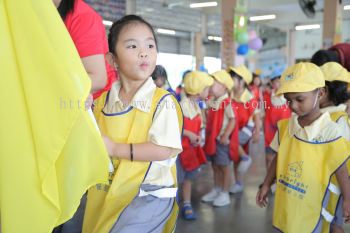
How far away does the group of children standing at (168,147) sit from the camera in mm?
1354

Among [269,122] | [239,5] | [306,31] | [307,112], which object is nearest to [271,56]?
[306,31]

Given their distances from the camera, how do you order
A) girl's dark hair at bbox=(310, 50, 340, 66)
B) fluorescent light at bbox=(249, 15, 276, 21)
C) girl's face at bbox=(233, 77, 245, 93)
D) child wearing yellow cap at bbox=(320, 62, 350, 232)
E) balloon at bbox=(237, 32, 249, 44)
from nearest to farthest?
child wearing yellow cap at bbox=(320, 62, 350, 232) < girl's dark hair at bbox=(310, 50, 340, 66) < girl's face at bbox=(233, 77, 245, 93) < balloon at bbox=(237, 32, 249, 44) < fluorescent light at bbox=(249, 15, 276, 21)

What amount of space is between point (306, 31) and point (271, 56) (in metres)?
2.19

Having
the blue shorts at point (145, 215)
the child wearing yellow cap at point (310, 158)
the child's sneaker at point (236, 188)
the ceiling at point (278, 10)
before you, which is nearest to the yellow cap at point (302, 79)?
the child wearing yellow cap at point (310, 158)

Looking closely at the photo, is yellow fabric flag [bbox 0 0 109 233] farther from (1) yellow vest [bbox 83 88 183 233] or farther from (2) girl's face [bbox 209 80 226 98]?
(2) girl's face [bbox 209 80 226 98]

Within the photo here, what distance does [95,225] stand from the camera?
55.6 inches

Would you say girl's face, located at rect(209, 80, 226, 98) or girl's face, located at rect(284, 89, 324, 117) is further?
girl's face, located at rect(209, 80, 226, 98)

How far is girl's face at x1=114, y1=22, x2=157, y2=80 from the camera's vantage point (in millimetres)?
1367

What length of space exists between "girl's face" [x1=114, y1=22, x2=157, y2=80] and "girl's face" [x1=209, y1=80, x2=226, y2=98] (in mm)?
2671

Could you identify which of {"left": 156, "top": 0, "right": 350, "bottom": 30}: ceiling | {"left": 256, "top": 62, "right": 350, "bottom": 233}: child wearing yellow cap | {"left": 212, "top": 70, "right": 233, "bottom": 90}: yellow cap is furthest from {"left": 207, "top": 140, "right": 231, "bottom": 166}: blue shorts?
{"left": 156, "top": 0, "right": 350, "bottom": 30}: ceiling

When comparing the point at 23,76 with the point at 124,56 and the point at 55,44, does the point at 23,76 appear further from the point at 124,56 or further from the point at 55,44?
the point at 124,56

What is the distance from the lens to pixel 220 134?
400 centimetres

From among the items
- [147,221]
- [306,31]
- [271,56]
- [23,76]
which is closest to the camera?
[23,76]

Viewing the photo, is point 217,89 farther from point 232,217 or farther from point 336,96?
point 336,96
